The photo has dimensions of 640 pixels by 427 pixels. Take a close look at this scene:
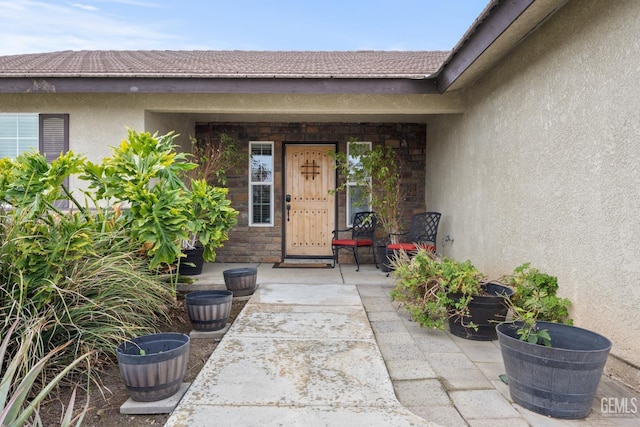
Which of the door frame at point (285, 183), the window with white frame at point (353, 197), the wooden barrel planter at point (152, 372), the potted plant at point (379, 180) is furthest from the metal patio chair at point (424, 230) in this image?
the wooden barrel planter at point (152, 372)

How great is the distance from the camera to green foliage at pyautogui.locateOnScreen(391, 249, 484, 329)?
130 inches

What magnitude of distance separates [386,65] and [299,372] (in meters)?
4.58

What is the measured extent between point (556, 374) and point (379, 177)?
4.69 m

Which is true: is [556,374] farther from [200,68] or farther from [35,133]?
[35,133]

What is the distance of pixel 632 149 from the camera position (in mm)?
2416

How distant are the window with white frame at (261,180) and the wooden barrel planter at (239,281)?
8.46 ft

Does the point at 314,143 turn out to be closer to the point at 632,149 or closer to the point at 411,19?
the point at 632,149

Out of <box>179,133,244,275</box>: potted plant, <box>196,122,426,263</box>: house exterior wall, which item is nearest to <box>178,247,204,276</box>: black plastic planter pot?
<box>179,133,244,275</box>: potted plant

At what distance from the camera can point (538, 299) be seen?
297 cm

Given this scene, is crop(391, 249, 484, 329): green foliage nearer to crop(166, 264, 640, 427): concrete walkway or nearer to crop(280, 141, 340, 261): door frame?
crop(166, 264, 640, 427): concrete walkway

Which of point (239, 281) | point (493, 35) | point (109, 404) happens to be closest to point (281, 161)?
point (239, 281)

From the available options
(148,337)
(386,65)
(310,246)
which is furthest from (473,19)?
(310,246)

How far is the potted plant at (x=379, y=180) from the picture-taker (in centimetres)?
652

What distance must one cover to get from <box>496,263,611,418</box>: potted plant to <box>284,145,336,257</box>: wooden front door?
4.86 meters
